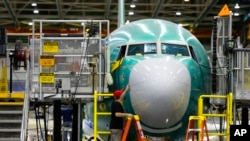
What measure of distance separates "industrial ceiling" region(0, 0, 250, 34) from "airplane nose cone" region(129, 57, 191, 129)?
29.6 m

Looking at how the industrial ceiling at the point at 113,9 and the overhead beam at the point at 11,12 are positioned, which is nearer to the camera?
the overhead beam at the point at 11,12

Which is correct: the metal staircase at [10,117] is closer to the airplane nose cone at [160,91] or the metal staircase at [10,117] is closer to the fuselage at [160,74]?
the fuselage at [160,74]

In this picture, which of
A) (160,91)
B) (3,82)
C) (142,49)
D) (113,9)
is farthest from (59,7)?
(160,91)

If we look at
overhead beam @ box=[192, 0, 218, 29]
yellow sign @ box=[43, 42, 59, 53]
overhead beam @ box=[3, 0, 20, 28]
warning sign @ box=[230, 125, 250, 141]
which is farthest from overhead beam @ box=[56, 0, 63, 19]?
warning sign @ box=[230, 125, 250, 141]

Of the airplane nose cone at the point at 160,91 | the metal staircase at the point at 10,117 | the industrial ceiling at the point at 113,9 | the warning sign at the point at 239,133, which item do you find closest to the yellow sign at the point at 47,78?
the metal staircase at the point at 10,117

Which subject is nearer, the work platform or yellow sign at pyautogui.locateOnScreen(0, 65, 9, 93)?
the work platform

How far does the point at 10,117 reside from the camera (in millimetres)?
14281

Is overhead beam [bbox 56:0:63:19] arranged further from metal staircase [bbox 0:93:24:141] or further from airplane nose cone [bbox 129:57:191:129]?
airplane nose cone [bbox 129:57:191:129]

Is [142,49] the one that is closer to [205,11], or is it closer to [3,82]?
[3,82]

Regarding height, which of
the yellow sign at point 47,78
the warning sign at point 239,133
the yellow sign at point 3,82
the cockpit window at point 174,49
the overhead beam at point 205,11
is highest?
the overhead beam at point 205,11

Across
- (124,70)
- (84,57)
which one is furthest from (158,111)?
(84,57)

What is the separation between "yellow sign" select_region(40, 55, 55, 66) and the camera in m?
13.5

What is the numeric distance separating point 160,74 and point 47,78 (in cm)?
310

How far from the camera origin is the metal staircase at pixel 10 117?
45.0ft
